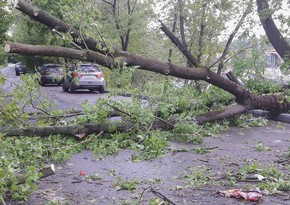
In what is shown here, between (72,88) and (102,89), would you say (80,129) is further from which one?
(72,88)

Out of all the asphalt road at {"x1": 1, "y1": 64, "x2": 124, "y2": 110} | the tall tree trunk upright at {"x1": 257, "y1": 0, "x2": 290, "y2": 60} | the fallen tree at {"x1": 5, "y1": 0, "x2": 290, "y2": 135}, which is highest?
the tall tree trunk upright at {"x1": 257, "y1": 0, "x2": 290, "y2": 60}

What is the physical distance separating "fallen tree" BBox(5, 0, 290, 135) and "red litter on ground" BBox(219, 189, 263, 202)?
321cm

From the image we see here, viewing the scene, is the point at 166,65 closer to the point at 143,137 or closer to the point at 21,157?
the point at 143,137

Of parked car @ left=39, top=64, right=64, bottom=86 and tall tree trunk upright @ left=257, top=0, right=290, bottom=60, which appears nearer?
parked car @ left=39, top=64, right=64, bottom=86

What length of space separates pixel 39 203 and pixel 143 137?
10.5ft

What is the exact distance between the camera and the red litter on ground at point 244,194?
432 centimetres

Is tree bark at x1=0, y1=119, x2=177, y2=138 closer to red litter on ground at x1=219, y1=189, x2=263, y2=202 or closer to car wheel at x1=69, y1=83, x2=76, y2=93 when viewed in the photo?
red litter on ground at x1=219, y1=189, x2=263, y2=202

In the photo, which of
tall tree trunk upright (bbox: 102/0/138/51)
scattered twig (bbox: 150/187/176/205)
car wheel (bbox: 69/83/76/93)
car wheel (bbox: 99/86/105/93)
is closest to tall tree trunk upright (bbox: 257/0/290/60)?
car wheel (bbox: 99/86/105/93)

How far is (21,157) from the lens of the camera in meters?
6.07

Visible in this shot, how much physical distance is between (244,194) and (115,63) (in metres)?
3.38

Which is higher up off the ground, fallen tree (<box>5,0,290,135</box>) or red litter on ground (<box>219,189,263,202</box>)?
fallen tree (<box>5,0,290,135</box>)

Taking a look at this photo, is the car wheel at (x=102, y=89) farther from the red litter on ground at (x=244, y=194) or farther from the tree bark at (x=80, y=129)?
the red litter on ground at (x=244, y=194)

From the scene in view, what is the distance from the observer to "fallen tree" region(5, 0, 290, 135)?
20.0 ft

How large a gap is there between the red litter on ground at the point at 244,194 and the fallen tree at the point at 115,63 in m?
3.21
